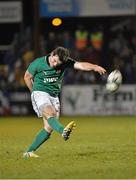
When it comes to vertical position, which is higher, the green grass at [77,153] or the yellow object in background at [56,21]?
the yellow object in background at [56,21]

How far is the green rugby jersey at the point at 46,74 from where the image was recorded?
1261 cm

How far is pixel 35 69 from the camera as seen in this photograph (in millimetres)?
12602

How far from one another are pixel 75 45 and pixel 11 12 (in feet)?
8.29

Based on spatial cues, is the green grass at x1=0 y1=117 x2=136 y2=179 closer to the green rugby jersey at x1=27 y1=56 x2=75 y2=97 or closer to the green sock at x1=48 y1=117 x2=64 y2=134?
the green sock at x1=48 y1=117 x2=64 y2=134

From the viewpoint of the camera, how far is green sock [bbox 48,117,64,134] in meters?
11.9

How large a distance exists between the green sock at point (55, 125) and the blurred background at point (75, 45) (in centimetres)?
1336

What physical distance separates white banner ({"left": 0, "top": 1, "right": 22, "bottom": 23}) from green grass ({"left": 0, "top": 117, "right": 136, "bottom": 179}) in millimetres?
6649

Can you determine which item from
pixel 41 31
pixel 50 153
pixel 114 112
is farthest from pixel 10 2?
pixel 50 153

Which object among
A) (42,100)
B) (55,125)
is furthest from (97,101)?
(55,125)

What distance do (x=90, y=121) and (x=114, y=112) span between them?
2991 mm

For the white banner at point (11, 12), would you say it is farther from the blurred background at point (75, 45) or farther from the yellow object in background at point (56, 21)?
the yellow object in background at point (56, 21)

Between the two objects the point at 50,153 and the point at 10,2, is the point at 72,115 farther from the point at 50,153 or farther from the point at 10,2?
the point at 50,153

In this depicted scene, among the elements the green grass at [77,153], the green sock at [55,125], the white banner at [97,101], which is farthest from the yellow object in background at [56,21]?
the green sock at [55,125]

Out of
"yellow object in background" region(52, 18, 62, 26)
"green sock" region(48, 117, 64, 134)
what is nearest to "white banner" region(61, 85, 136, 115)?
"yellow object in background" region(52, 18, 62, 26)
